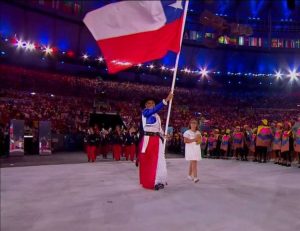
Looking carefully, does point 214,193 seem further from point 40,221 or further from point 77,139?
point 77,139

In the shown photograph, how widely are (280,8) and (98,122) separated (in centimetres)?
2611

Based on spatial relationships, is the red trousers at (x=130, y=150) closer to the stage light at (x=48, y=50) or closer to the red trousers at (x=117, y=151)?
the red trousers at (x=117, y=151)

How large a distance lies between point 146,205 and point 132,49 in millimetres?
2439

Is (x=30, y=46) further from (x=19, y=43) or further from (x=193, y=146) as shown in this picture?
(x=193, y=146)

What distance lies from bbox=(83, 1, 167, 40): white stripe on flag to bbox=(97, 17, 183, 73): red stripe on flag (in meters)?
0.09

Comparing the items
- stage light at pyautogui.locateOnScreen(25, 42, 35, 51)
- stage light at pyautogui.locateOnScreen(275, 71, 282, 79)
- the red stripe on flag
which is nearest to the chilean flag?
the red stripe on flag

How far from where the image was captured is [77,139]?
22609 mm

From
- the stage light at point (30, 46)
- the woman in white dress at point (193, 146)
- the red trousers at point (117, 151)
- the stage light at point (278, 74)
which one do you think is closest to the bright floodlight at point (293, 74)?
the stage light at point (278, 74)

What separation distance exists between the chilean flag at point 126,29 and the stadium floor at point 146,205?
2.14 m

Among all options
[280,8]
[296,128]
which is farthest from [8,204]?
[280,8]

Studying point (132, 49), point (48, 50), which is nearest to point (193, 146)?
point (132, 49)

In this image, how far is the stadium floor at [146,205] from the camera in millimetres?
4270

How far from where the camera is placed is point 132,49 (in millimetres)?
5566

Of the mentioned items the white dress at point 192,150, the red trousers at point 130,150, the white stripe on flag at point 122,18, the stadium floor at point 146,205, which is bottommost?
the stadium floor at point 146,205
